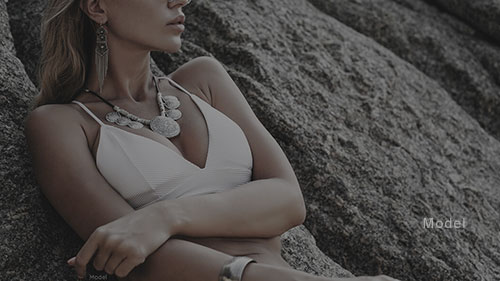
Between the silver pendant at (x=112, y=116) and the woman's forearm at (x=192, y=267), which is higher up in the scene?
the silver pendant at (x=112, y=116)

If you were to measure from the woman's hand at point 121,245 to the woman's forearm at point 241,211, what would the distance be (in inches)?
3.5

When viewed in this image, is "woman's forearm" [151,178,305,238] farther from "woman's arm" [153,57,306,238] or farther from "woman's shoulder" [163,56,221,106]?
"woman's shoulder" [163,56,221,106]

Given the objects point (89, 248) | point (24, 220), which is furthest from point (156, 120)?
point (89, 248)

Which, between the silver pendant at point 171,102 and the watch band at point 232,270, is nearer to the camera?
the watch band at point 232,270

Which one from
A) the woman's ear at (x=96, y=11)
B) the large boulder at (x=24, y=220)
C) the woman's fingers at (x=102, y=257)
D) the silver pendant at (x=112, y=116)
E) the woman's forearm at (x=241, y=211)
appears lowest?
the large boulder at (x=24, y=220)

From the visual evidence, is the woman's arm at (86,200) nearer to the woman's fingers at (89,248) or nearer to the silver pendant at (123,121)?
the woman's fingers at (89,248)

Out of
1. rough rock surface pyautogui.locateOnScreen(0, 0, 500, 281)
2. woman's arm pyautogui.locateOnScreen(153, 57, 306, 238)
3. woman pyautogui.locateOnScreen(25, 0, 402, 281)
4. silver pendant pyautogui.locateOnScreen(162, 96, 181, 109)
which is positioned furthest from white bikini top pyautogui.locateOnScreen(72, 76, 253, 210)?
rough rock surface pyautogui.locateOnScreen(0, 0, 500, 281)

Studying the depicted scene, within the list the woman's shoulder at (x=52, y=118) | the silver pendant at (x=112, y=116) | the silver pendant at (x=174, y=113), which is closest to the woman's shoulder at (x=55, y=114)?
the woman's shoulder at (x=52, y=118)

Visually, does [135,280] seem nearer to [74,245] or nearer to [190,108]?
[74,245]

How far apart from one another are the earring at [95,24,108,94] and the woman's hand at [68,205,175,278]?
795 mm

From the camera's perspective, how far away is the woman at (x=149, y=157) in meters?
2.21

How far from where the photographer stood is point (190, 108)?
2.83 metres

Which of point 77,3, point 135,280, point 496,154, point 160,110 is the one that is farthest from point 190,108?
point 496,154

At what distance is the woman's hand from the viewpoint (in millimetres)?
2152
